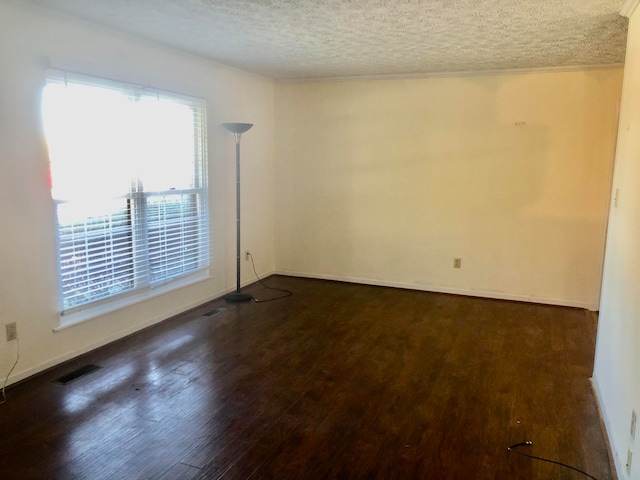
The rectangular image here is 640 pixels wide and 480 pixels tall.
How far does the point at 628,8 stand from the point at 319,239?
367cm

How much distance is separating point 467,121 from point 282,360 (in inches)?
123

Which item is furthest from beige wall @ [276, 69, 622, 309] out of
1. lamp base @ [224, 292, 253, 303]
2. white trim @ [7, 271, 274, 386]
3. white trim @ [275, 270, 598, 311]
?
white trim @ [7, 271, 274, 386]

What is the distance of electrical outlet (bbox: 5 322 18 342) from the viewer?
2779 millimetres

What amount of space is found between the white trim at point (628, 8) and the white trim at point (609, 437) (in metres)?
2.21

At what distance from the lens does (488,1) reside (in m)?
2.62

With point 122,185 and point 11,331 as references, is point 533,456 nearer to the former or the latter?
point 11,331

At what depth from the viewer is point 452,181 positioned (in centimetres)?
482

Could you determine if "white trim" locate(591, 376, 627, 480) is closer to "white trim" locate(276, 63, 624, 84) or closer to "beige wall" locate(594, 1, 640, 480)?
"beige wall" locate(594, 1, 640, 480)

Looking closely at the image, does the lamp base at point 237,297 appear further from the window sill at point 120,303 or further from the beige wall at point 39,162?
the beige wall at point 39,162

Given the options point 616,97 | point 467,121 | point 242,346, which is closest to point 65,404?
point 242,346

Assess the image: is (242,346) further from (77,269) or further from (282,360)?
(77,269)

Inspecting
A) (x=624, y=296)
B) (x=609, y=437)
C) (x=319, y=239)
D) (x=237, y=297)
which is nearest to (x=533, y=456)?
(x=609, y=437)

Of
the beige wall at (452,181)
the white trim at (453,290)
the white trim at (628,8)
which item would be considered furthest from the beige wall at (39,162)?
the white trim at (628,8)

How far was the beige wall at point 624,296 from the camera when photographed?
79.3 inches
